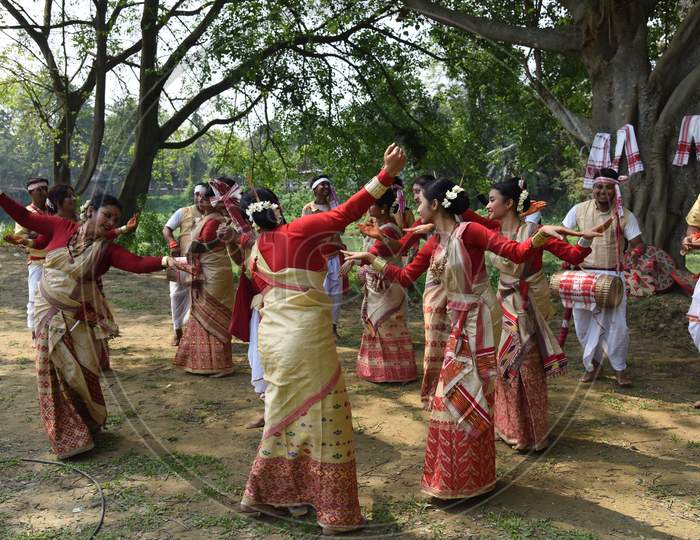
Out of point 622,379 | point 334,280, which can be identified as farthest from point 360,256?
point 334,280

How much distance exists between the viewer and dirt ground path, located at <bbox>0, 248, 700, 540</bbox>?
400 centimetres

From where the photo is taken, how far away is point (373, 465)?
495 centimetres

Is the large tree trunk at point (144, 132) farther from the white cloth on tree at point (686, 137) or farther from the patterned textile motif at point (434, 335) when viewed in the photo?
the patterned textile motif at point (434, 335)

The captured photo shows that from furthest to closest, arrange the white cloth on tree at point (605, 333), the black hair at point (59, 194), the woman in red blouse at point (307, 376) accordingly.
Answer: the white cloth on tree at point (605, 333) → the black hair at point (59, 194) → the woman in red blouse at point (307, 376)

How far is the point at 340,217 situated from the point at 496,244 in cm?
98

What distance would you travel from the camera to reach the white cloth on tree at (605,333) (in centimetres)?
663

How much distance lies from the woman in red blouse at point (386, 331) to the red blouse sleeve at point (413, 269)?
2210 millimetres

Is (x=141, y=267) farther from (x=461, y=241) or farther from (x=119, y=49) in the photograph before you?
(x=119, y=49)

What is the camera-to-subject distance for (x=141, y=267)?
480cm

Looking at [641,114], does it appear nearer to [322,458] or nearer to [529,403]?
[529,403]

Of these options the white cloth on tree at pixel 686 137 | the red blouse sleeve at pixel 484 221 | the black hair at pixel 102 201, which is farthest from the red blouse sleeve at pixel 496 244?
the white cloth on tree at pixel 686 137

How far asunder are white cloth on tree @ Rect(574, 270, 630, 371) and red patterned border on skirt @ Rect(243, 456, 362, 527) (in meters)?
3.73

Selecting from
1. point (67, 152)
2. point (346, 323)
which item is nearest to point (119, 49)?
point (67, 152)

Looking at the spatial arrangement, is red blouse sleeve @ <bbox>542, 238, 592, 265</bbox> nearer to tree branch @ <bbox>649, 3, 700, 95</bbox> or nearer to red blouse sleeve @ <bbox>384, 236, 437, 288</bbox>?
red blouse sleeve @ <bbox>384, 236, 437, 288</bbox>
